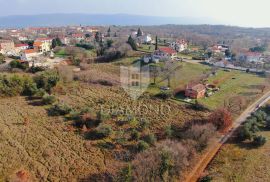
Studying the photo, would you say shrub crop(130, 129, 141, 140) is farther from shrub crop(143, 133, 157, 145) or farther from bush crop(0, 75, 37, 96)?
bush crop(0, 75, 37, 96)

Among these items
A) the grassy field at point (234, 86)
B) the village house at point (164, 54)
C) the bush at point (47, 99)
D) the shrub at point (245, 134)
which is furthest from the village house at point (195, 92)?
the bush at point (47, 99)

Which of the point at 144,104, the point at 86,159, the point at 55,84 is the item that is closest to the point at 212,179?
the point at 86,159

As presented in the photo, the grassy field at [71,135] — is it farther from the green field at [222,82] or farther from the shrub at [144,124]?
the green field at [222,82]

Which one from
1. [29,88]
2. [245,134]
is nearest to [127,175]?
[245,134]

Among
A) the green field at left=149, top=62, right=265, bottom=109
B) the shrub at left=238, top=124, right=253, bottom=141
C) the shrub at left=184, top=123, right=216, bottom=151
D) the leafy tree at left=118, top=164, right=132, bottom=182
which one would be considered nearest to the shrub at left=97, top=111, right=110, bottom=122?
the shrub at left=184, top=123, right=216, bottom=151

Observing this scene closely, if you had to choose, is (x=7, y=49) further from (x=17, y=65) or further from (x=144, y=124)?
(x=144, y=124)

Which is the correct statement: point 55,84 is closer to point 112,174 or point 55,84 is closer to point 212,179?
point 112,174
